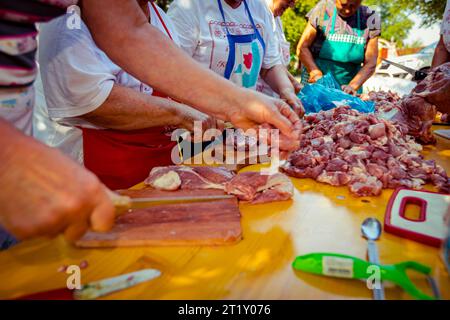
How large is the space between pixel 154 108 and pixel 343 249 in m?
1.54

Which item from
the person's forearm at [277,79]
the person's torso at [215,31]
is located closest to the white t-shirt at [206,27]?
the person's torso at [215,31]

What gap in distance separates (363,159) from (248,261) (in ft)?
4.21

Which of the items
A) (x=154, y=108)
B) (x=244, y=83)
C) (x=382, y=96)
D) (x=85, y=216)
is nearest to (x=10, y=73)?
(x=85, y=216)

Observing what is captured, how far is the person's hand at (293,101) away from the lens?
343 centimetres

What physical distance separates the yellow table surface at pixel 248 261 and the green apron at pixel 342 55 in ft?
13.6

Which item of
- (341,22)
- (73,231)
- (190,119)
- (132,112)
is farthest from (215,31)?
(341,22)

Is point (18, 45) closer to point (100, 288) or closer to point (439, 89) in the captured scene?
point (100, 288)

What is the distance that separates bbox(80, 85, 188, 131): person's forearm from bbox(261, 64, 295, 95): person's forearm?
5.32 feet

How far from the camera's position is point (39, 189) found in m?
0.90

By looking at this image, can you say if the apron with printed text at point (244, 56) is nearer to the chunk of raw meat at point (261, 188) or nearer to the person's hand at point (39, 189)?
the chunk of raw meat at point (261, 188)

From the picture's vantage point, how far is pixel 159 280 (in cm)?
136

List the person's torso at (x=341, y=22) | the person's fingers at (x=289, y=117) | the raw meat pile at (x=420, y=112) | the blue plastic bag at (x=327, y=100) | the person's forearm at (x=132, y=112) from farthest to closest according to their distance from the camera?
the person's torso at (x=341, y=22) → the blue plastic bag at (x=327, y=100) → the raw meat pile at (x=420, y=112) → the person's forearm at (x=132, y=112) → the person's fingers at (x=289, y=117)

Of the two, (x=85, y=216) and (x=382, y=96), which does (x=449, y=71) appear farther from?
(x=85, y=216)
